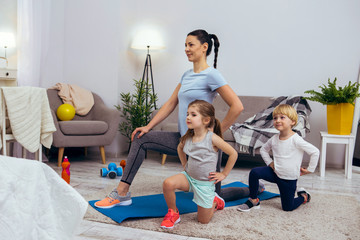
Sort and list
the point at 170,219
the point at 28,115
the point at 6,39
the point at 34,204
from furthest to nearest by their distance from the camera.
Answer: the point at 6,39
the point at 28,115
the point at 170,219
the point at 34,204

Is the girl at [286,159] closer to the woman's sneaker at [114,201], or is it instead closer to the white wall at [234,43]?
the woman's sneaker at [114,201]

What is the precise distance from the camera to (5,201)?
0.87m

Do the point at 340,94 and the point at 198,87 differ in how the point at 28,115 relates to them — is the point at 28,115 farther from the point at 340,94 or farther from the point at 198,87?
the point at 340,94

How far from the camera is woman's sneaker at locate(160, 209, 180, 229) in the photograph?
183 centimetres

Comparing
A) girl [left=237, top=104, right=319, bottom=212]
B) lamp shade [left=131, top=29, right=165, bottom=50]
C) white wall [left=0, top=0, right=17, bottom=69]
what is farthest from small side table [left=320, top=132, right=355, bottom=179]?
white wall [left=0, top=0, right=17, bottom=69]

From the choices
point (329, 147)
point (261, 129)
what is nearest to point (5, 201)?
point (261, 129)

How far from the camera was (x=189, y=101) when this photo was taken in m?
2.02

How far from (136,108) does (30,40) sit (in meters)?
1.32

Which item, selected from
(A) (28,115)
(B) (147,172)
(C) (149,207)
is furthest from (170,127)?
(C) (149,207)

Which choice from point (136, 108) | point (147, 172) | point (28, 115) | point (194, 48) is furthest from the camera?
point (136, 108)

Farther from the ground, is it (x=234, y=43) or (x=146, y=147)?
(x=234, y=43)

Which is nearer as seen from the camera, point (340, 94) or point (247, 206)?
point (247, 206)

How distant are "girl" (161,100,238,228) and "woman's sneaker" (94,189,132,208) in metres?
0.35

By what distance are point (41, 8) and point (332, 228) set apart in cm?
359
